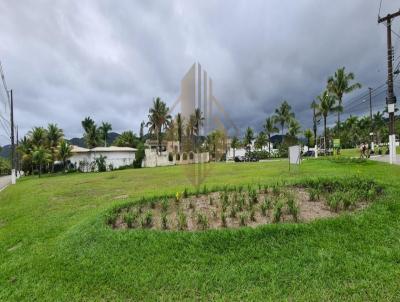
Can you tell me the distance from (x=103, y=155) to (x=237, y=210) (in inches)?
1516

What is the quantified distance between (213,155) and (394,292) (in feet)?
14.4

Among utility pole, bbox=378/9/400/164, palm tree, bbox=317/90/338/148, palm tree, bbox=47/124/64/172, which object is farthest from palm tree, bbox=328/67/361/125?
palm tree, bbox=47/124/64/172

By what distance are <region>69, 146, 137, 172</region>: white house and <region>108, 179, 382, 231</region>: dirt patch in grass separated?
35.8 m

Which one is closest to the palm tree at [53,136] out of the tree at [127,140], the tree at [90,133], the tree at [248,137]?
the tree at [90,133]

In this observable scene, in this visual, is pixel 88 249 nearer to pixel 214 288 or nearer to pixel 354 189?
pixel 214 288

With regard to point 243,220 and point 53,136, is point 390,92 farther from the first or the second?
point 53,136

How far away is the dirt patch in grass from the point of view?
4785 millimetres

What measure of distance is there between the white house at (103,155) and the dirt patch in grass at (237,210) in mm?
35836

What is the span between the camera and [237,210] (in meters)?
5.47

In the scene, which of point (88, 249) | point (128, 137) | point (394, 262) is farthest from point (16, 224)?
point (128, 137)

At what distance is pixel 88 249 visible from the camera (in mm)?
4457

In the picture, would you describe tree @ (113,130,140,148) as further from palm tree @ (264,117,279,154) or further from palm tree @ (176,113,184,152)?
palm tree @ (176,113,184,152)

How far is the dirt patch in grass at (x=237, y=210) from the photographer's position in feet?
15.7

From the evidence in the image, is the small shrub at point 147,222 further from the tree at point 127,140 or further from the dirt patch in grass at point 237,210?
the tree at point 127,140
